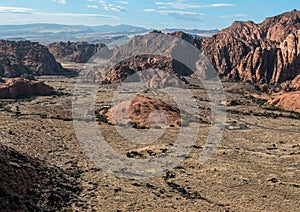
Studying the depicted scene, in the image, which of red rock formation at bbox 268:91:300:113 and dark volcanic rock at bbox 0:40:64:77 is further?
dark volcanic rock at bbox 0:40:64:77

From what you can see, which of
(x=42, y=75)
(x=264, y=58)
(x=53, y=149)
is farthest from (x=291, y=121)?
(x=42, y=75)

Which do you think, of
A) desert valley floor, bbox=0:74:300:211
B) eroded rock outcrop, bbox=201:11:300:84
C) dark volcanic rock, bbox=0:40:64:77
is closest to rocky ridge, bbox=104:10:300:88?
eroded rock outcrop, bbox=201:11:300:84

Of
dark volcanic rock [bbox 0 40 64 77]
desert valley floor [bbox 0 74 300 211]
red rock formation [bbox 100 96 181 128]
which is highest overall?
dark volcanic rock [bbox 0 40 64 77]

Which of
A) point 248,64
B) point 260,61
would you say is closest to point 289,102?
point 260,61

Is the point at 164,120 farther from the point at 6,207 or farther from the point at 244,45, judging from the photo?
the point at 244,45

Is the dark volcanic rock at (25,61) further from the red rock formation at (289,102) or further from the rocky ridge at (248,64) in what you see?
the red rock formation at (289,102)

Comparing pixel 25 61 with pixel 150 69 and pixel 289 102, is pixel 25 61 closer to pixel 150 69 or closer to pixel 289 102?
pixel 150 69

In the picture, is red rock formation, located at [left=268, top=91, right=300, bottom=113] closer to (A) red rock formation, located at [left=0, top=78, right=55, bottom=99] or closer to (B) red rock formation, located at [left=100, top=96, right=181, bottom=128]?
(B) red rock formation, located at [left=100, top=96, right=181, bottom=128]
